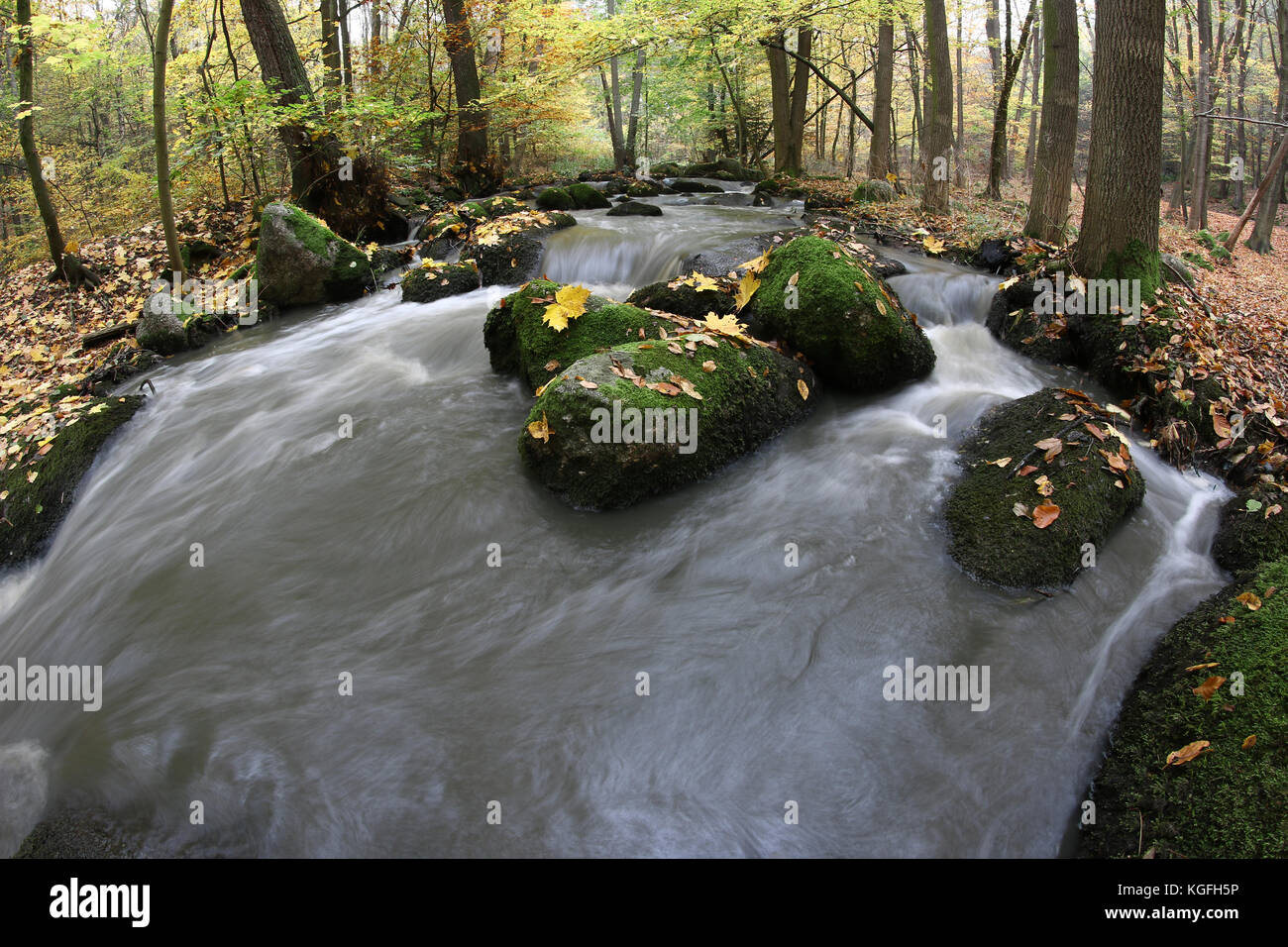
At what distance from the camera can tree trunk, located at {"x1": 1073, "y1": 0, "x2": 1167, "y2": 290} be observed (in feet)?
20.8

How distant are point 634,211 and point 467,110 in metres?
5.60

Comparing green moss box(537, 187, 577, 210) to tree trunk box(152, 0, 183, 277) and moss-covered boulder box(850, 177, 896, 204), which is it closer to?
moss-covered boulder box(850, 177, 896, 204)

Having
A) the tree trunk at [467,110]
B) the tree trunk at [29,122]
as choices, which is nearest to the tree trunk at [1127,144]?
the tree trunk at [467,110]

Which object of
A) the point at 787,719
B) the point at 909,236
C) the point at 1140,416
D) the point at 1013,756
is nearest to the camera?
the point at 1013,756

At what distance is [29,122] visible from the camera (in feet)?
34.9

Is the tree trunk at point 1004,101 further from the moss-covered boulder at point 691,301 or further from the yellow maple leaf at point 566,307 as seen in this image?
the yellow maple leaf at point 566,307

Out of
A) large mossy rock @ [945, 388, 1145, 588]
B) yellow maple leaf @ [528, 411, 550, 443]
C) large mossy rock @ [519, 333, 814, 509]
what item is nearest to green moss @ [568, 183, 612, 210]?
large mossy rock @ [519, 333, 814, 509]

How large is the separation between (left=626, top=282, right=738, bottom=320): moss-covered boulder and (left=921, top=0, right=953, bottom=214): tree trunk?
7.41 m

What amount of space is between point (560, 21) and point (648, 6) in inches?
96.7

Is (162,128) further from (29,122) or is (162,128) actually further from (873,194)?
(873,194)

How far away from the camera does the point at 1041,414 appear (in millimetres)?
5258

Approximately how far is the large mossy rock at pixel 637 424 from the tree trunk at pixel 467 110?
12483mm

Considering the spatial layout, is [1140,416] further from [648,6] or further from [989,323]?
[648,6]
